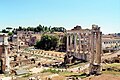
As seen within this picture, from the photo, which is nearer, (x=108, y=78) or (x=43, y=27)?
(x=108, y=78)

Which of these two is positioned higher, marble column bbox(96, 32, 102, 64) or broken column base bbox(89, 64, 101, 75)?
marble column bbox(96, 32, 102, 64)

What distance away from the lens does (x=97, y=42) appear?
29.1m

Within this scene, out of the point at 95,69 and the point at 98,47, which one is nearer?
the point at 95,69

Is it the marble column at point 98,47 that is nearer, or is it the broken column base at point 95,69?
the broken column base at point 95,69

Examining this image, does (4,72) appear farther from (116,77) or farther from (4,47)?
(116,77)

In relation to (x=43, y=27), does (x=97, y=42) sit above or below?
below

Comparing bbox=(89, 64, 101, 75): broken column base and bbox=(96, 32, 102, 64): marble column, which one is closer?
bbox=(89, 64, 101, 75): broken column base

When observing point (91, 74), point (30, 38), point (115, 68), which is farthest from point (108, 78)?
point (30, 38)

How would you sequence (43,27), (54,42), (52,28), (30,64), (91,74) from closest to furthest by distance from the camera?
1. (91,74)
2. (30,64)
3. (54,42)
4. (43,27)
5. (52,28)

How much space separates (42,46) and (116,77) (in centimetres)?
5260

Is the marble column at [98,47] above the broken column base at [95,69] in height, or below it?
above

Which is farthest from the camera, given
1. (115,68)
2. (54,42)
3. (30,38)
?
(30,38)

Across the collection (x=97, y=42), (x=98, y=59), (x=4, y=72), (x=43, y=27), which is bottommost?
(x=4, y=72)

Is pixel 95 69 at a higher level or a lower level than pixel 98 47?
lower
